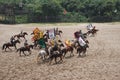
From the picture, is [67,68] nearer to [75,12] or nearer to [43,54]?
[43,54]

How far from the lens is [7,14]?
69.8 meters

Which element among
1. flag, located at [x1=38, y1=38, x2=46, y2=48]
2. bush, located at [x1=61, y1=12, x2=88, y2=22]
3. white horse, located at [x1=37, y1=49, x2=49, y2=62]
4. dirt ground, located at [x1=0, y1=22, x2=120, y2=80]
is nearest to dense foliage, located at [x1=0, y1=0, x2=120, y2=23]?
bush, located at [x1=61, y1=12, x2=88, y2=22]

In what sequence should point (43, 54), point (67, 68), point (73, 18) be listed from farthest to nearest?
point (73, 18)
point (43, 54)
point (67, 68)

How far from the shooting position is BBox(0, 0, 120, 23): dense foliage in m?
71.8

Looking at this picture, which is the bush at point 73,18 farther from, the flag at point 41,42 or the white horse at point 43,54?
the white horse at point 43,54

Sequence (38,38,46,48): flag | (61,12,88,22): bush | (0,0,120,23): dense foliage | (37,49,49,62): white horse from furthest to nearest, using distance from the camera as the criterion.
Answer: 1. (61,12,88,22): bush
2. (0,0,120,23): dense foliage
3. (38,38,46,48): flag
4. (37,49,49,62): white horse

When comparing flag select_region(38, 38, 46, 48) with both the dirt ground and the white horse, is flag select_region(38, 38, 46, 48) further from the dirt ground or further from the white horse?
the white horse

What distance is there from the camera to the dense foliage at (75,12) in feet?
236

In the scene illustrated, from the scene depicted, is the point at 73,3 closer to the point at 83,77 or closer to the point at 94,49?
the point at 94,49

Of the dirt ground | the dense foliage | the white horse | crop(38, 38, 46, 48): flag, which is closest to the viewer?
the dirt ground

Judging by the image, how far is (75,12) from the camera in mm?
79438

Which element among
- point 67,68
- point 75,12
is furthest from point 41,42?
point 75,12

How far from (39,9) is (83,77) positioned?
56.9 metres

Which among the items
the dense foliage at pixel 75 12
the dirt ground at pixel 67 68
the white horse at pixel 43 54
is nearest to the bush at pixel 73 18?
the dense foliage at pixel 75 12
